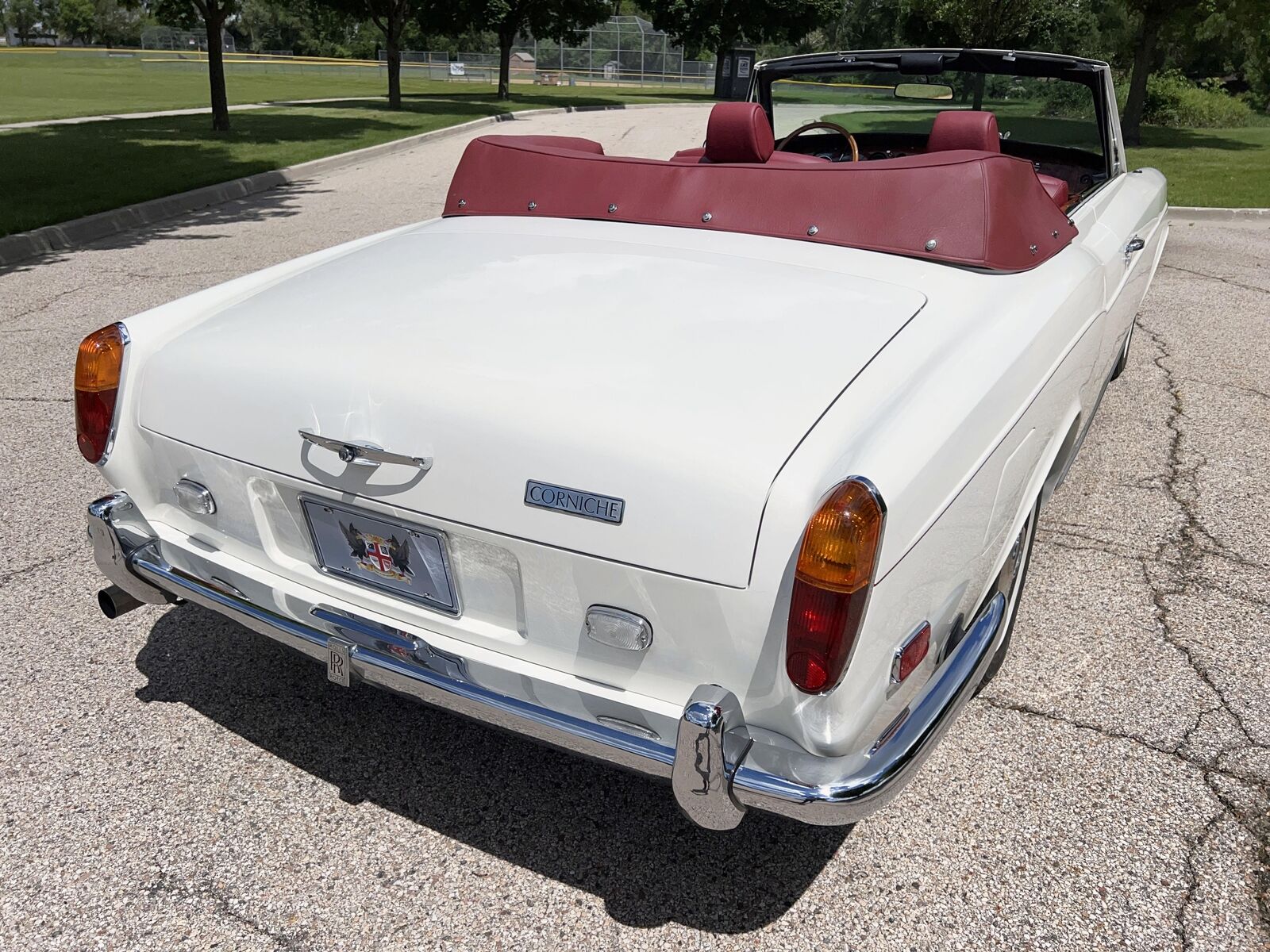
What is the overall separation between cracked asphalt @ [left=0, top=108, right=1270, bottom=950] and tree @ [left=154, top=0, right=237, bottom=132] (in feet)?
47.3

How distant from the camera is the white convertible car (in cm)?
181

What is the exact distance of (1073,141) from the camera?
16.5ft

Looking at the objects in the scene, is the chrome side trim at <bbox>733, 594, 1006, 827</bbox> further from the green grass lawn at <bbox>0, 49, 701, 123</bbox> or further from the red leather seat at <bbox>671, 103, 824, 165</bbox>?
the green grass lawn at <bbox>0, 49, 701, 123</bbox>

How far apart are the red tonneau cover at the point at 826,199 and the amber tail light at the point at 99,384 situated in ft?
4.36

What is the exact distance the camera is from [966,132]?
138 inches

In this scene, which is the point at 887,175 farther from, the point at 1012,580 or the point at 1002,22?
the point at 1002,22

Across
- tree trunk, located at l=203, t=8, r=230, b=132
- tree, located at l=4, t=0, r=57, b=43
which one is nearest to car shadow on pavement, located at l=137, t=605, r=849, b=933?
tree trunk, located at l=203, t=8, r=230, b=132

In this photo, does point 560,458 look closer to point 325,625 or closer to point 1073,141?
point 325,625

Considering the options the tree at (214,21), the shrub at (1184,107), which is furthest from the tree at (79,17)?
the shrub at (1184,107)

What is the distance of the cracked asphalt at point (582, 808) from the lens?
2172mm

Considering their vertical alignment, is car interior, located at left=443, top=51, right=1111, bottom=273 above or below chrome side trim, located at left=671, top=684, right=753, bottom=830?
above

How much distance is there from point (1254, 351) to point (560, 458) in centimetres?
600

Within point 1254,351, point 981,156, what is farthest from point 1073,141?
point 981,156

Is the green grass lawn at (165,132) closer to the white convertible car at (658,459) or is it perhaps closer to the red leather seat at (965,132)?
the white convertible car at (658,459)
